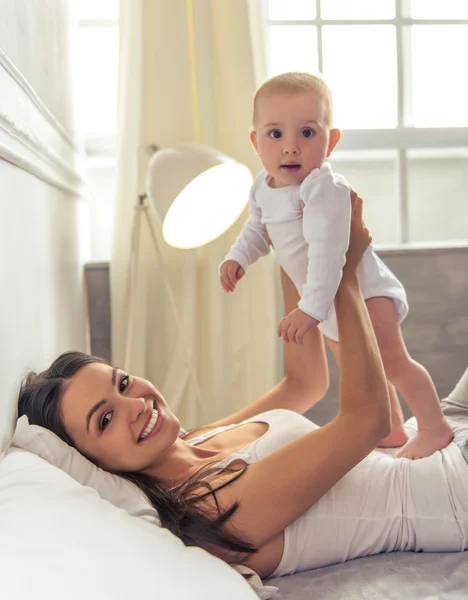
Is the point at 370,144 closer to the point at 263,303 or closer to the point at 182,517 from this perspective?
the point at 263,303

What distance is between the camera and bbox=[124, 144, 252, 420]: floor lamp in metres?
2.06

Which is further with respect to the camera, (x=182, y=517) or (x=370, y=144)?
(x=370, y=144)

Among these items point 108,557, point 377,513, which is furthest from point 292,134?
point 108,557

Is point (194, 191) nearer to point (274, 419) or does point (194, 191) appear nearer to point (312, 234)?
point (312, 234)

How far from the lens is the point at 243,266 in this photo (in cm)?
173

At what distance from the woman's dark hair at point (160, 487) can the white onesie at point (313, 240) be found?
435 millimetres

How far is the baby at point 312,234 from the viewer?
1.39m

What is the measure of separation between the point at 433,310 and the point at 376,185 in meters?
0.71

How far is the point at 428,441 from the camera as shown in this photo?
1.49 meters

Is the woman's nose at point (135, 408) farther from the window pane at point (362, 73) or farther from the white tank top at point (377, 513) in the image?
the window pane at point (362, 73)

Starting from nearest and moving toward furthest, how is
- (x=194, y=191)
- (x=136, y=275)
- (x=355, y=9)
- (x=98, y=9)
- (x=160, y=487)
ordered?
1. (x=160, y=487)
2. (x=194, y=191)
3. (x=136, y=275)
4. (x=98, y=9)
5. (x=355, y=9)

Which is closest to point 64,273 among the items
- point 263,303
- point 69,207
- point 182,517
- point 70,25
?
point 69,207

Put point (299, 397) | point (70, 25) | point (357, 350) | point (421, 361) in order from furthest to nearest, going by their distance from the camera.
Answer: point (421, 361) < point (70, 25) < point (299, 397) < point (357, 350)

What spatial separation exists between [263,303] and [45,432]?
1670 mm
